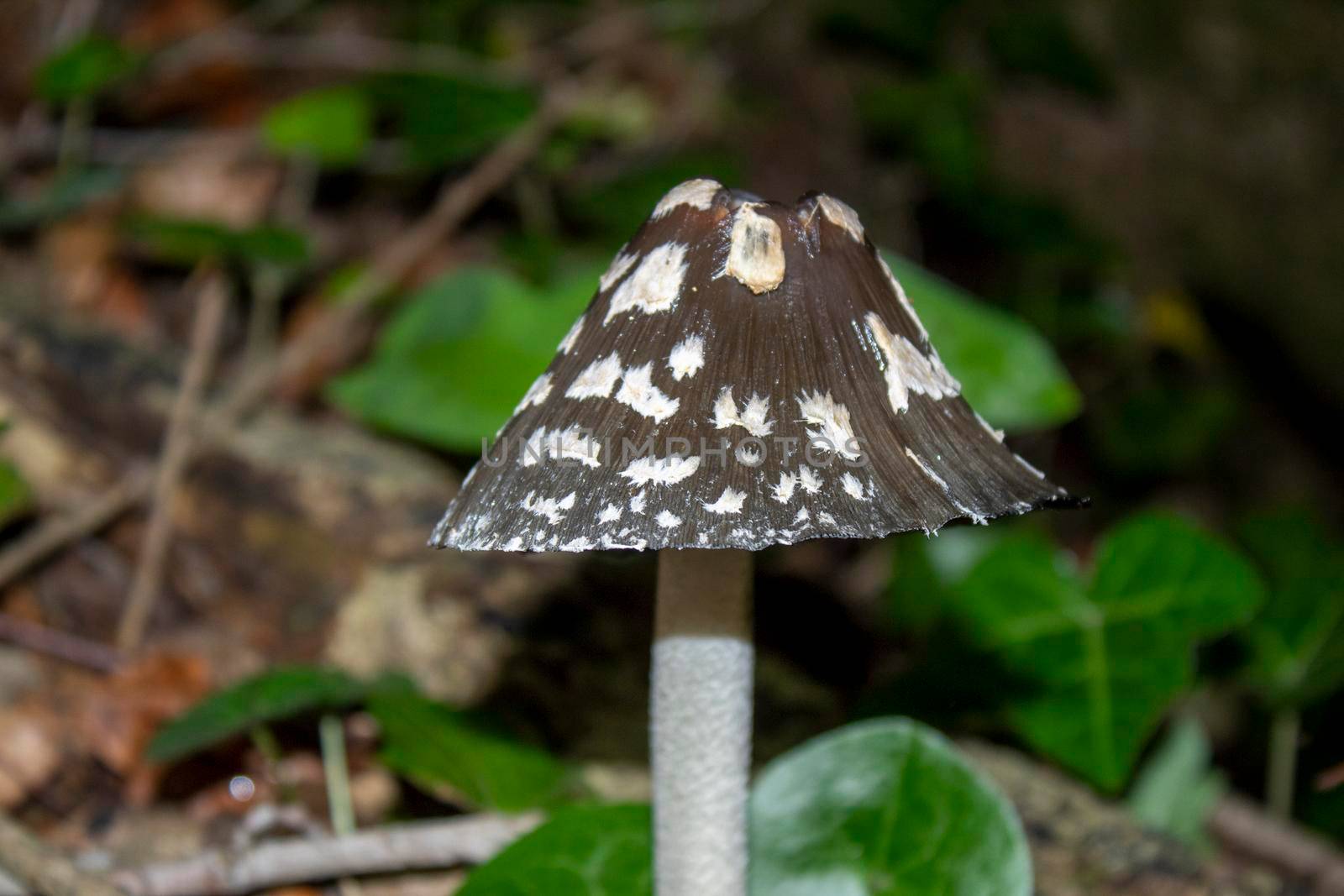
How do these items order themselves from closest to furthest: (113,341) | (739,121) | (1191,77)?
1. (113,341)
2. (1191,77)
3. (739,121)

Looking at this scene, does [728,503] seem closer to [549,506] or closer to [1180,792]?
[549,506]

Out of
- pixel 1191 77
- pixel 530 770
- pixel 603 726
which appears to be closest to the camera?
pixel 530 770

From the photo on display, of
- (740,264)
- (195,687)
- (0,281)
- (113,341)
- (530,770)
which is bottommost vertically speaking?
(530,770)

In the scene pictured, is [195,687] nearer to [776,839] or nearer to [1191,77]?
[776,839]

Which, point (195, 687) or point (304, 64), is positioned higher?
point (304, 64)

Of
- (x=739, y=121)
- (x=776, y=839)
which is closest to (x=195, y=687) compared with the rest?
(x=776, y=839)

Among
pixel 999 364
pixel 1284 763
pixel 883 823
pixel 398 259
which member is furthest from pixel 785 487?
pixel 398 259
